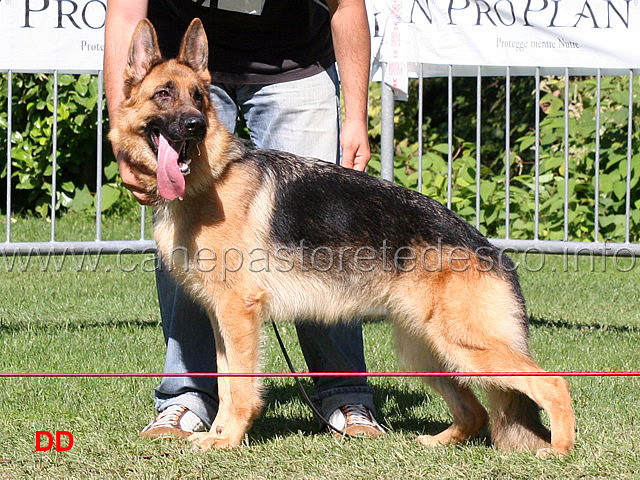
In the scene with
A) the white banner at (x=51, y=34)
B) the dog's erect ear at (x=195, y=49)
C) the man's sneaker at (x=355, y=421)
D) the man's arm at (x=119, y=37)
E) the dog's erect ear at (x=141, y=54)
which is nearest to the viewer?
the dog's erect ear at (x=141, y=54)

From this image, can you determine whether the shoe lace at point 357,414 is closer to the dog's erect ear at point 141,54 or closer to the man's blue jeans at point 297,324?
the man's blue jeans at point 297,324

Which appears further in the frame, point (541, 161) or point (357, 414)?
point (541, 161)

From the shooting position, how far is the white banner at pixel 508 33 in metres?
5.85

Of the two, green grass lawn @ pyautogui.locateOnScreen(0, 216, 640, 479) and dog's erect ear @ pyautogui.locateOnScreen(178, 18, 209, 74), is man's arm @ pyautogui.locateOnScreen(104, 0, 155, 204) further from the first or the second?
green grass lawn @ pyautogui.locateOnScreen(0, 216, 640, 479)

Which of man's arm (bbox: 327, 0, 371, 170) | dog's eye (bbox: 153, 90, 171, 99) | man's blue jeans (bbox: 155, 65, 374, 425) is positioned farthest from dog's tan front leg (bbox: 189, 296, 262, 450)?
man's arm (bbox: 327, 0, 371, 170)

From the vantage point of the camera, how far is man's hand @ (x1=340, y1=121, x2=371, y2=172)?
4.05 meters

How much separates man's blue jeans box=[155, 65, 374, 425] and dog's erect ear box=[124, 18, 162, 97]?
0.47 m

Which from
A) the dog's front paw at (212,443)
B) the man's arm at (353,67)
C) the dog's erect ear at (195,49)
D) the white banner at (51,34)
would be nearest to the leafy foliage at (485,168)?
the white banner at (51,34)

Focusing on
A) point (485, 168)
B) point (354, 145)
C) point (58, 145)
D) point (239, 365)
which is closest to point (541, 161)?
point (485, 168)

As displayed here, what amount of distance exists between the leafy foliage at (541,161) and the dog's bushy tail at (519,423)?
465 centimetres

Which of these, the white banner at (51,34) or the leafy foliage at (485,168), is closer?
the white banner at (51,34)

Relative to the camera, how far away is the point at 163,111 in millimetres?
3461

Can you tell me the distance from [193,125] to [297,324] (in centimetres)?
118

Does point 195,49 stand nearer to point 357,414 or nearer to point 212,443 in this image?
point 212,443
